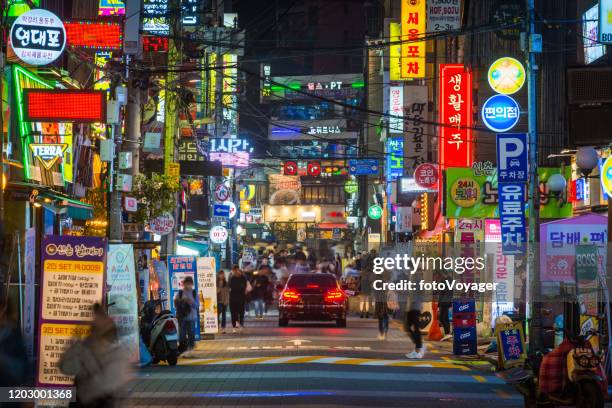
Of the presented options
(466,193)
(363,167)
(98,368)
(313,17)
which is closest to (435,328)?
(466,193)

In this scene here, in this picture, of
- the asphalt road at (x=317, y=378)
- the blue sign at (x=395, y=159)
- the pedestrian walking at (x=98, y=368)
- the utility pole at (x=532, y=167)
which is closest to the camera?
the pedestrian walking at (x=98, y=368)

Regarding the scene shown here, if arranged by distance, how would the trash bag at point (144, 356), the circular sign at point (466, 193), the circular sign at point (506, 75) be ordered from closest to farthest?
1. the trash bag at point (144, 356)
2. the circular sign at point (506, 75)
3. the circular sign at point (466, 193)

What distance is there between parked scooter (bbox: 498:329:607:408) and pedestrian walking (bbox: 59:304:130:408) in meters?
5.95

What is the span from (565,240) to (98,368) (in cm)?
1662

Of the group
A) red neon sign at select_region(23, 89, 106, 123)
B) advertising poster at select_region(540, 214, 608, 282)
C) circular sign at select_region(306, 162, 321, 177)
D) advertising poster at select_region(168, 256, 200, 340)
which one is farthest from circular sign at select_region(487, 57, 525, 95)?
circular sign at select_region(306, 162, 321, 177)

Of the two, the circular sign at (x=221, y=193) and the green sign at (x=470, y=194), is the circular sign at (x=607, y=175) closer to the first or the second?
the green sign at (x=470, y=194)

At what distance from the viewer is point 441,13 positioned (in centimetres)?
3866

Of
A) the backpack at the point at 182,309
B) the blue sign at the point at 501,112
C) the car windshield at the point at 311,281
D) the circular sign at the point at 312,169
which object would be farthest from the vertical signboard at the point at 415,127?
the circular sign at the point at 312,169

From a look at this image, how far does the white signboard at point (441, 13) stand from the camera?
38656mm

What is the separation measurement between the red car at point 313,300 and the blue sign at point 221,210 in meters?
12.9

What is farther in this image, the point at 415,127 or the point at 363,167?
the point at 363,167

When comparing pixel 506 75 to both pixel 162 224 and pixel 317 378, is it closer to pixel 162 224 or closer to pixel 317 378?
pixel 162 224

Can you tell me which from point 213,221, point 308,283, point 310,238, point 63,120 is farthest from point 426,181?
point 310,238

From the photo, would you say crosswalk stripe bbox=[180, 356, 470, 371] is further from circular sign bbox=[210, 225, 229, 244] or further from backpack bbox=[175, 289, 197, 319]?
circular sign bbox=[210, 225, 229, 244]
